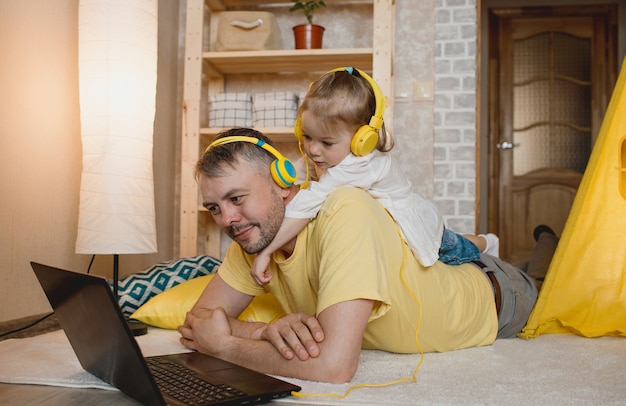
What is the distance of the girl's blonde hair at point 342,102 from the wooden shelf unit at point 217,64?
1.43m

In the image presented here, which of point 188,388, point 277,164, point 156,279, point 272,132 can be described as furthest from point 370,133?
point 272,132

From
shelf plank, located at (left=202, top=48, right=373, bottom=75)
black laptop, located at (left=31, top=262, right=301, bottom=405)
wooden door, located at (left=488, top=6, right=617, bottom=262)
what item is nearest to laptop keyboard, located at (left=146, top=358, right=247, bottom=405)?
black laptop, located at (left=31, top=262, right=301, bottom=405)

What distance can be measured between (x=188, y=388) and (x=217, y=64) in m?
2.69

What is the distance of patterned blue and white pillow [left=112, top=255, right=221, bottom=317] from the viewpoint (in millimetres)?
2338

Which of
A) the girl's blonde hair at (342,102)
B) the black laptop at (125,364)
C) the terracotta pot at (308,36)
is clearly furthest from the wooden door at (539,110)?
the black laptop at (125,364)

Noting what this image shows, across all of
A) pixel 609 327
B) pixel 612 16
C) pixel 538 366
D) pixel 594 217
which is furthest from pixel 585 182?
pixel 612 16

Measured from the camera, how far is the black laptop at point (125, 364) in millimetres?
1042

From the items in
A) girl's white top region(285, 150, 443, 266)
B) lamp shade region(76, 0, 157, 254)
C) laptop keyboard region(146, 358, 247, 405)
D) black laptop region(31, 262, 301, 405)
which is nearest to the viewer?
black laptop region(31, 262, 301, 405)

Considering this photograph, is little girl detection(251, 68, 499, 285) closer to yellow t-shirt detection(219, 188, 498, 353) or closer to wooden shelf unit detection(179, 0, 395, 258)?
yellow t-shirt detection(219, 188, 498, 353)

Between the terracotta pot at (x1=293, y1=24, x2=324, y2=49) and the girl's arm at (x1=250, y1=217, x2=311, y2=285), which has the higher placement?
the terracotta pot at (x1=293, y1=24, x2=324, y2=49)

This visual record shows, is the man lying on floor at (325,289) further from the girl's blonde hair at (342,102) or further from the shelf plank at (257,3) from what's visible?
the shelf plank at (257,3)

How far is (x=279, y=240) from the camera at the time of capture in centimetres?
152

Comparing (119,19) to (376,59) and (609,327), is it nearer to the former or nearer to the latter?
(376,59)

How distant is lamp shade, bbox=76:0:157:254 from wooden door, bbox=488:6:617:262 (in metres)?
3.66
